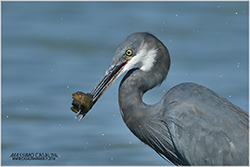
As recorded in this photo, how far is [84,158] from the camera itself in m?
6.56

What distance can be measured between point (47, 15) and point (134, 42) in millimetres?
5586

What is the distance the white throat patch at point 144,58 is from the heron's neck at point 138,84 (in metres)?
0.04

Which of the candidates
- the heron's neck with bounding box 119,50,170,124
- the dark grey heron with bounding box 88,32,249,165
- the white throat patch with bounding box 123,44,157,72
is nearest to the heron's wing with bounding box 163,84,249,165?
the dark grey heron with bounding box 88,32,249,165

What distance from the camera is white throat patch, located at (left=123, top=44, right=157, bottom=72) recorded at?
471 cm

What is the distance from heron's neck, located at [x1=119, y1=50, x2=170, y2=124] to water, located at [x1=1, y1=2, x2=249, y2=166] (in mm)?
1845

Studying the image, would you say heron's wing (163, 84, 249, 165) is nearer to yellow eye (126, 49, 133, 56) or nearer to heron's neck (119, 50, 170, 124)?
heron's neck (119, 50, 170, 124)

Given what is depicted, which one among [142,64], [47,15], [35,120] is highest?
[142,64]

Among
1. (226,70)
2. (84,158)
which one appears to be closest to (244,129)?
(84,158)

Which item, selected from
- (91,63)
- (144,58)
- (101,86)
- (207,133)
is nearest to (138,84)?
(144,58)

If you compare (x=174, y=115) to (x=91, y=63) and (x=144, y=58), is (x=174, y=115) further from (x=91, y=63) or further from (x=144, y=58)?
(x=91, y=63)

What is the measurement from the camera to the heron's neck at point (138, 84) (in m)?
4.73

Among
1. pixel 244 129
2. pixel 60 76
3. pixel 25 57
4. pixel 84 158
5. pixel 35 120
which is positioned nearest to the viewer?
pixel 244 129

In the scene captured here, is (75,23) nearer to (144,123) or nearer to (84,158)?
(84,158)

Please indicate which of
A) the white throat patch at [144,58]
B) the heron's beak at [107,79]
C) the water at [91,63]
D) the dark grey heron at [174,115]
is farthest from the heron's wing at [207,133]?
the water at [91,63]
